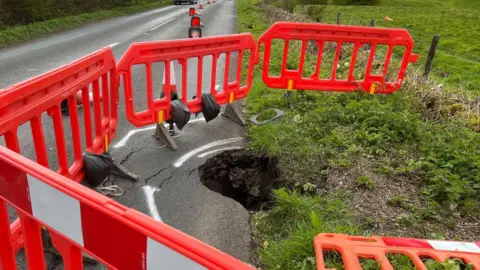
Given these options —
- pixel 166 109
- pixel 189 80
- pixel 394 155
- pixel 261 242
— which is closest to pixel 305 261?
pixel 261 242

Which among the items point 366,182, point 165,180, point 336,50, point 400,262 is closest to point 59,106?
point 165,180

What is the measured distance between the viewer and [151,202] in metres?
3.70

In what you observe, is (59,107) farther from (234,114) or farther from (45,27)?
(45,27)

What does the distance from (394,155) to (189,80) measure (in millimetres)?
5050

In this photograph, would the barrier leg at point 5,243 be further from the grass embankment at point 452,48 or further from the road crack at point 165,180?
the grass embankment at point 452,48

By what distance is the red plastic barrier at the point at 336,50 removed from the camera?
6.26 metres

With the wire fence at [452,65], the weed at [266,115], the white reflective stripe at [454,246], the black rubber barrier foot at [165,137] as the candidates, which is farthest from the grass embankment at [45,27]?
the white reflective stripe at [454,246]

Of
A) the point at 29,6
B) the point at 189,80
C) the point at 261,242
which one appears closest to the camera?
the point at 261,242

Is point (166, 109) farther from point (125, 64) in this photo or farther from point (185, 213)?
→ point (185, 213)

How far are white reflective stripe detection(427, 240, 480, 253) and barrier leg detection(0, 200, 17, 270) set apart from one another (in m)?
2.93

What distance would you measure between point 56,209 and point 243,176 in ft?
10.7

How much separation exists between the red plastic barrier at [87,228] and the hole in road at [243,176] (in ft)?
8.76

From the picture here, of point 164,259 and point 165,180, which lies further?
point 165,180

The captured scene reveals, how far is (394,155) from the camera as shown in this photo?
464 centimetres
